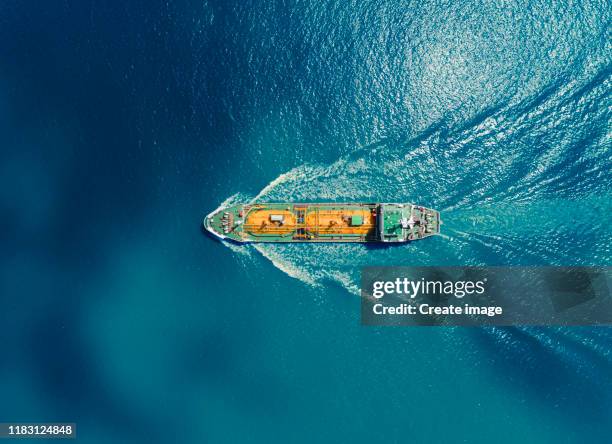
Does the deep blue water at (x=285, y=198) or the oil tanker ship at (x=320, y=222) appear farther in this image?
the oil tanker ship at (x=320, y=222)

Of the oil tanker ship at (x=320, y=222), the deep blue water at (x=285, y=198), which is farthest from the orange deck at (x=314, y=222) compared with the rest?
the deep blue water at (x=285, y=198)

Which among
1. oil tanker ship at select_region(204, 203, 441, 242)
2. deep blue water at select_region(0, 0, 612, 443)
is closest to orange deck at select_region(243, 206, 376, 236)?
oil tanker ship at select_region(204, 203, 441, 242)

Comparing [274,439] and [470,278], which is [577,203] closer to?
[470,278]
